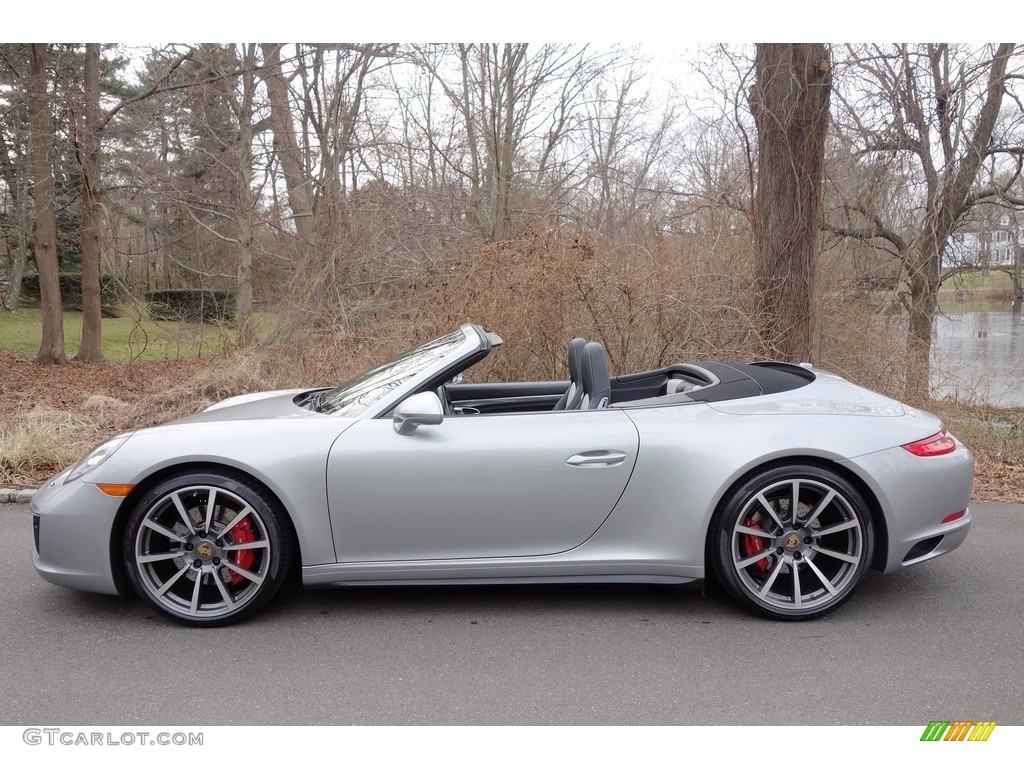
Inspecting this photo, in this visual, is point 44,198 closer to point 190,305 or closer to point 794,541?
point 190,305

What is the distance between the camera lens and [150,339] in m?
13.2

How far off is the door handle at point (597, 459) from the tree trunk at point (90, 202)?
11909mm

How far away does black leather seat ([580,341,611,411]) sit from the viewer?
369 cm

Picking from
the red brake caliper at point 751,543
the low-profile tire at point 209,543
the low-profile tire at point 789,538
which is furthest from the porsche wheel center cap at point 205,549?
the red brake caliper at point 751,543

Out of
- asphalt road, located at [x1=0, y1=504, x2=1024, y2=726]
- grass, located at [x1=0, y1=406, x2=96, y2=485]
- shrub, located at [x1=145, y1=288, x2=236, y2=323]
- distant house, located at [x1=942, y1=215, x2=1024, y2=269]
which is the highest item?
distant house, located at [x1=942, y1=215, x2=1024, y2=269]

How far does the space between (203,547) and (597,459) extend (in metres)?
1.83

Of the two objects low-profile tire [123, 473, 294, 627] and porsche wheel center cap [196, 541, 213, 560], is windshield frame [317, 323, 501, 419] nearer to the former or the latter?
low-profile tire [123, 473, 294, 627]

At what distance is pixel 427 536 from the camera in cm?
327

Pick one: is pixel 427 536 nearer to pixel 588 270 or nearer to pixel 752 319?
pixel 588 270

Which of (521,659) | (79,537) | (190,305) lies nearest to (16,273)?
(190,305)

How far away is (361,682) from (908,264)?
1022 cm

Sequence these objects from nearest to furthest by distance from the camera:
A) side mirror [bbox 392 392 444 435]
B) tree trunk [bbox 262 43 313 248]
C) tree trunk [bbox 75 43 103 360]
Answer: side mirror [bbox 392 392 444 435] → tree trunk [bbox 75 43 103 360] → tree trunk [bbox 262 43 313 248]

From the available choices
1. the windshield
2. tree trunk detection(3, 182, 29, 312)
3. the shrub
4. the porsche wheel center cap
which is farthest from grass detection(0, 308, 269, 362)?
the porsche wheel center cap

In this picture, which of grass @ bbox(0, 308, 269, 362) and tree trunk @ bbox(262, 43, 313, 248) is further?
tree trunk @ bbox(262, 43, 313, 248)
